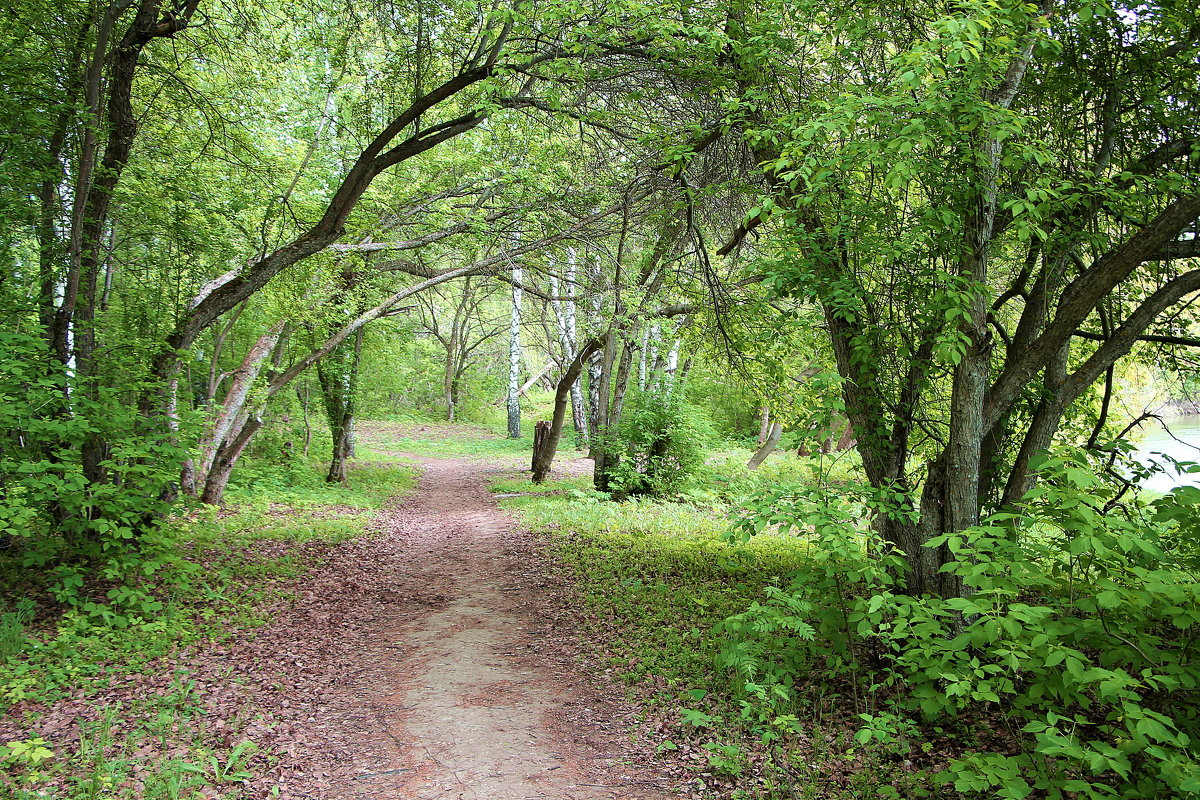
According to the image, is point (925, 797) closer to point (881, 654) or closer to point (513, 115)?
point (881, 654)

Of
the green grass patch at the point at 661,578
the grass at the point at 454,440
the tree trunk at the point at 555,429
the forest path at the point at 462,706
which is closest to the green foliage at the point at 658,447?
the green grass patch at the point at 661,578

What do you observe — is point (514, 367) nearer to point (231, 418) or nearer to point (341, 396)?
point (341, 396)

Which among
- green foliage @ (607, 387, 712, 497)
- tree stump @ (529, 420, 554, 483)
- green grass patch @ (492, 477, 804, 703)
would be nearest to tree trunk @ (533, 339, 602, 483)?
tree stump @ (529, 420, 554, 483)

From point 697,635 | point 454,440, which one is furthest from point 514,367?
point 697,635

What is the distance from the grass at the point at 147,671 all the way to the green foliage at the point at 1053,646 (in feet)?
11.2

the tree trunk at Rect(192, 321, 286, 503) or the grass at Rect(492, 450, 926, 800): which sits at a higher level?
the tree trunk at Rect(192, 321, 286, 503)

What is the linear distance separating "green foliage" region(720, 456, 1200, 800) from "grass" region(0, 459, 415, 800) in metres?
3.42

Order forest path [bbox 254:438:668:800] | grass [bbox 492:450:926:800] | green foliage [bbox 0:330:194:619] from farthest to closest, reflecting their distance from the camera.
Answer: green foliage [bbox 0:330:194:619] → forest path [bbox 254:438:668:800] → grass [bbox 492:450:926:800]

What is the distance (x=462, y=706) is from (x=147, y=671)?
7.70 ft

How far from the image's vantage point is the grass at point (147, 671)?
11.7ft

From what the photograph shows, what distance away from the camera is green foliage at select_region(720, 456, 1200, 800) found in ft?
9.32

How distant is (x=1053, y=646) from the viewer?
3047 mm

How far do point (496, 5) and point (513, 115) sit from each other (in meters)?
1.46

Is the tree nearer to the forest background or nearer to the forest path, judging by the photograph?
the forest background
